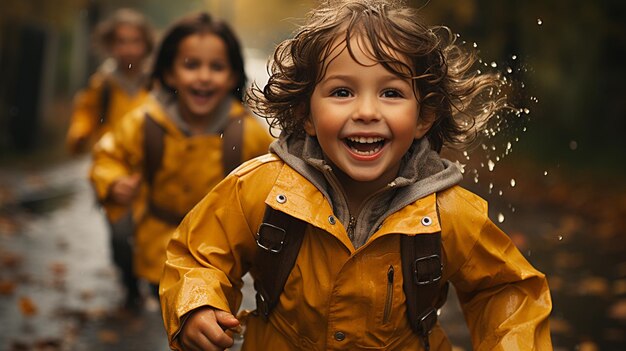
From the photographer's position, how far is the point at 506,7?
1255cm

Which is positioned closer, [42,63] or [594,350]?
[594,350]

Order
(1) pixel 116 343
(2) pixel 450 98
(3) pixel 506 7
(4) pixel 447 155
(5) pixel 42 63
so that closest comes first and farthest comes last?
(2) pixel 450 98 < (4) pixel 447 155 < (1) pixel 116 343 < (3) pixel 506 7 < (5) pixel 42 63

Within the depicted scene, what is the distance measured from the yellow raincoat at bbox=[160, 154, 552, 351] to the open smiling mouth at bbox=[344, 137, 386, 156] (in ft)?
0.58

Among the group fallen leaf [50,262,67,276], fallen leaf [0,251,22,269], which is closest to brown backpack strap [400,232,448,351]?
fallen leaf [50,262,67,276]

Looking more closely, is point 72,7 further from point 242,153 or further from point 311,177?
point 311,177

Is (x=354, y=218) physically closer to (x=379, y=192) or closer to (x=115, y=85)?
(x=379, y=192)

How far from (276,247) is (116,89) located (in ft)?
17.4

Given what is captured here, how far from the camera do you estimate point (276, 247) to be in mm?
2908

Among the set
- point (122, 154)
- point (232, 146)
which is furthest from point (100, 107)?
point (232, 146)

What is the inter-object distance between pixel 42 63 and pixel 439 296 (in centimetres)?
1326

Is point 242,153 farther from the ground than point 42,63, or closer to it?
farther from the ground

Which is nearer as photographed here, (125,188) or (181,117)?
(125,188)

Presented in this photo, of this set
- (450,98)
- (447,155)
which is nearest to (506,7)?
(447,155)

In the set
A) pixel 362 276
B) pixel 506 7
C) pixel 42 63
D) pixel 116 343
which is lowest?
pixel 42 63
